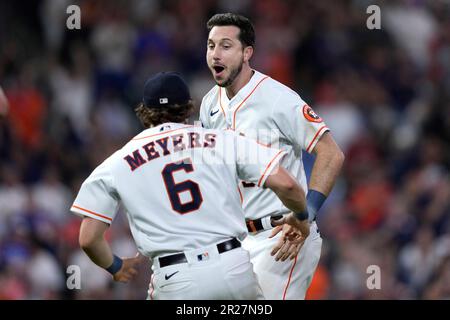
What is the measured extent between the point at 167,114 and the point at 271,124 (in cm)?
81

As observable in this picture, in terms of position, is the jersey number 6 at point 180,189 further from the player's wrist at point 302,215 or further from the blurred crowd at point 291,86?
→ the blurred crowd at point 291,86

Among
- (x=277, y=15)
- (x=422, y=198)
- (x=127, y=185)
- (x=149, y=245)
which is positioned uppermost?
(x=277, y=15)

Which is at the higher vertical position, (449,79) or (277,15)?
(277,15)

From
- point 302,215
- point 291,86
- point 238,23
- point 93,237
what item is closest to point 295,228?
point 302,215

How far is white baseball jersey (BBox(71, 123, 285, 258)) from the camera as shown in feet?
17.0

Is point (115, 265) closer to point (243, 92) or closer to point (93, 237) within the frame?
point (93, 237)

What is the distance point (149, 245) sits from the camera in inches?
207

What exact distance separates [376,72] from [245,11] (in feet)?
6.33

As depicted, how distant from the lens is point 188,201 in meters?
5.20

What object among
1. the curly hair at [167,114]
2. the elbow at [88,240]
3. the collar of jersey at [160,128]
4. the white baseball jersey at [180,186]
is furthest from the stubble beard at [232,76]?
the elbow at [88,240]

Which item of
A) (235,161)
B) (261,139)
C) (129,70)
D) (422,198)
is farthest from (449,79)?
(235,161)

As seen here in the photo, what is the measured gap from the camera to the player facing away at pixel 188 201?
5188mm

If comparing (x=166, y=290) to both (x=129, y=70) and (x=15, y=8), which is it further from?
(x=15, y=8)
